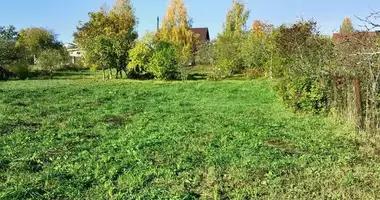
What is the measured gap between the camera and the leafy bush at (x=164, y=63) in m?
23.4

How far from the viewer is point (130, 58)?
24672 mm

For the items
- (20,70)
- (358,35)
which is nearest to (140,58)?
(20,70)

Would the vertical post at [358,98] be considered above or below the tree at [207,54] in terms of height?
below

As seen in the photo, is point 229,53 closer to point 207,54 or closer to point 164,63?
point 207,54

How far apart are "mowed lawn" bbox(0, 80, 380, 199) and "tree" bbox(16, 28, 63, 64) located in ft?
117

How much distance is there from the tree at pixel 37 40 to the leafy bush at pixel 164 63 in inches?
896

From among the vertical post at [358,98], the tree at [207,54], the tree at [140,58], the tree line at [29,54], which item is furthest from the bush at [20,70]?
the vertical post at [358,98]

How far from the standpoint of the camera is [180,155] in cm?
599

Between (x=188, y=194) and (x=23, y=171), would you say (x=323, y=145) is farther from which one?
(x=23, y=171)

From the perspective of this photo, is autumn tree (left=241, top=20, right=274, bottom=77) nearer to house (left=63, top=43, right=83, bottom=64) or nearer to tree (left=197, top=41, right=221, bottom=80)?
tree (left=197, top=41, right=221, bottom=80)

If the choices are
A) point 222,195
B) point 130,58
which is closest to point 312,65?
point 222,195

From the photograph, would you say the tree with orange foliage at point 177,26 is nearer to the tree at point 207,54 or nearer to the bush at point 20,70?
the tree at point 207,54

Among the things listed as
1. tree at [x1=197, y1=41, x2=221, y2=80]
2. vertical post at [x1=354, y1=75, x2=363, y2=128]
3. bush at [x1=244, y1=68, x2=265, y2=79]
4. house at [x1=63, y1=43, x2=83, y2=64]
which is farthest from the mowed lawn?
house at [x1=63, y1=43, x2=83, y2=64]

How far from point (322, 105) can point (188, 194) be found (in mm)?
6671
